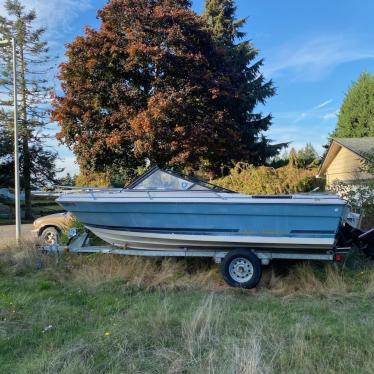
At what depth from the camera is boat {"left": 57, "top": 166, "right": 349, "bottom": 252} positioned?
21.5 ft

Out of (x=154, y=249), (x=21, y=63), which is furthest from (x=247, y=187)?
(x=21, y=63)

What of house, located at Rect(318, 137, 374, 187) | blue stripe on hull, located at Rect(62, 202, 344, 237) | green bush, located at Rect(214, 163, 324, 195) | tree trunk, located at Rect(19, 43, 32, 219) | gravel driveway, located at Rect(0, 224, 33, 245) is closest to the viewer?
blue stripe on hull, located at Rect(62, 202, 344, 237)

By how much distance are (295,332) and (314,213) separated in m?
2.65

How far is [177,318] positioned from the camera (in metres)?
4.73

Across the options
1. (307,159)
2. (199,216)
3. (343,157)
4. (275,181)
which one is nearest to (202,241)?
(199,216)

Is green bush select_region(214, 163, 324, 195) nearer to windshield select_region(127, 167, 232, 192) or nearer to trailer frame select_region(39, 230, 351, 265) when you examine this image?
windshield select_region(127, 167, 232, 192)

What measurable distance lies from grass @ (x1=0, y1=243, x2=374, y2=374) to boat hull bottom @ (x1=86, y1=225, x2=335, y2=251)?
1.28ft

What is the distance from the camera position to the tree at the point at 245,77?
2175cm

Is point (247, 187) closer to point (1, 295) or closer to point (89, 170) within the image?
point (1, 295)

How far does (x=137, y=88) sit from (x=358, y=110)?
2389 cm

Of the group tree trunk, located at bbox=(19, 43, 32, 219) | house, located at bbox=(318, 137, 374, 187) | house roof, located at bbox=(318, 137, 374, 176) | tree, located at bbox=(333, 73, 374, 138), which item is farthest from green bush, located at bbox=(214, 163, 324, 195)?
tree, located at bbox=(333, 73, 374, 138)

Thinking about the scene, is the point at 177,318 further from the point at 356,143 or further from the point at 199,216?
the point at 356,143

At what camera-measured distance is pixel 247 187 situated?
1094 centimetres

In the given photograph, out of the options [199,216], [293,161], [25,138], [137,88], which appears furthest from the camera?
[25,138]
